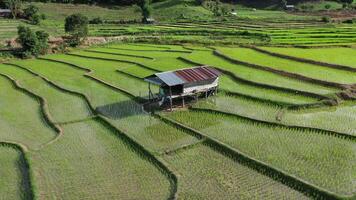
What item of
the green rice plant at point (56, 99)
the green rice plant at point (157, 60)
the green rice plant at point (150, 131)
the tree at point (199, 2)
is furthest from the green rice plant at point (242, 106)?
the tree at point (199, 2)

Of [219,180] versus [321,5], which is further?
[321,5]

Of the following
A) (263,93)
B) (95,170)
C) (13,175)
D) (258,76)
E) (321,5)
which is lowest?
(13,175)

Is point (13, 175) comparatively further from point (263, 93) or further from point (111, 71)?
point (111, 71)

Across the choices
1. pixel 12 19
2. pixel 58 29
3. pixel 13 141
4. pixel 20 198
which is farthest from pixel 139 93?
pixel 12 19

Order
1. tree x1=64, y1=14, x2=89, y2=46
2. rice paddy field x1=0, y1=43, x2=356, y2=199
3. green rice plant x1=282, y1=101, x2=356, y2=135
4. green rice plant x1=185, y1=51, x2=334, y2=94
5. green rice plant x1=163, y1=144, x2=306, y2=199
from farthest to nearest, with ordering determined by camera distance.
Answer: tree x1=64, y1=14, x2=89, y2=46
green rice plant x1=185, y1=51, x2=334, y2=94
green rice plant x1=282, y1=101, x2=356, y2=135
rice paddy field x1=0, y1=43, x2=356, y2=199
green rice plant x1=163, y1=144, x2=306, y2=199

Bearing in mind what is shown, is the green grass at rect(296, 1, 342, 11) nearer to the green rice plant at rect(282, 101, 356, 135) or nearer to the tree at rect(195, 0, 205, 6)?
the tree at rect(195, 0, 205, 6)

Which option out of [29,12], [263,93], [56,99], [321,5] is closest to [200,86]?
[263,93]

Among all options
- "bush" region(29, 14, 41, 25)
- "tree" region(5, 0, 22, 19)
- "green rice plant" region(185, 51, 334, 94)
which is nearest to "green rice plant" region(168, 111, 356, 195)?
"green rice plant" region(185, 51, 334, 94)
